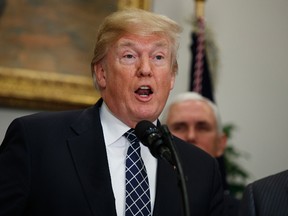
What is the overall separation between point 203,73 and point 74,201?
112 inches

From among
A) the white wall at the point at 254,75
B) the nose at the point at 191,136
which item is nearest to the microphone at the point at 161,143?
the nose at the point at 191,136

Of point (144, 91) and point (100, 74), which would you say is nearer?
point (144, 91)

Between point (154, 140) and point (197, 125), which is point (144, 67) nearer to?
point (154, 140)

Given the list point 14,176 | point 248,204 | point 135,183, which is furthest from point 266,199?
point 14,176

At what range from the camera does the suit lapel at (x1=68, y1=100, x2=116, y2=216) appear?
247cm

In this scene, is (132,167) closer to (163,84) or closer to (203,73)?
(163,84)

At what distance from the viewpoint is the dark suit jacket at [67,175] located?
2.43 meters

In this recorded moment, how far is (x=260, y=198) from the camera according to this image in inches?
107

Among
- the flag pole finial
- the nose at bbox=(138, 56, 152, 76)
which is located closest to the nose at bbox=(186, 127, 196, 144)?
the flag pole finial

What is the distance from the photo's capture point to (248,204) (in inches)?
107

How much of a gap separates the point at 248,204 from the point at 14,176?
3.12 feet

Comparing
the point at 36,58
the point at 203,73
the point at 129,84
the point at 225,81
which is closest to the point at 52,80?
the point at 36,58

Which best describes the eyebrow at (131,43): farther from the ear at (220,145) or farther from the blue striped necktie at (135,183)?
the ear at (220,145)

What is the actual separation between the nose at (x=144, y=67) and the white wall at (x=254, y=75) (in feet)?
8.94
